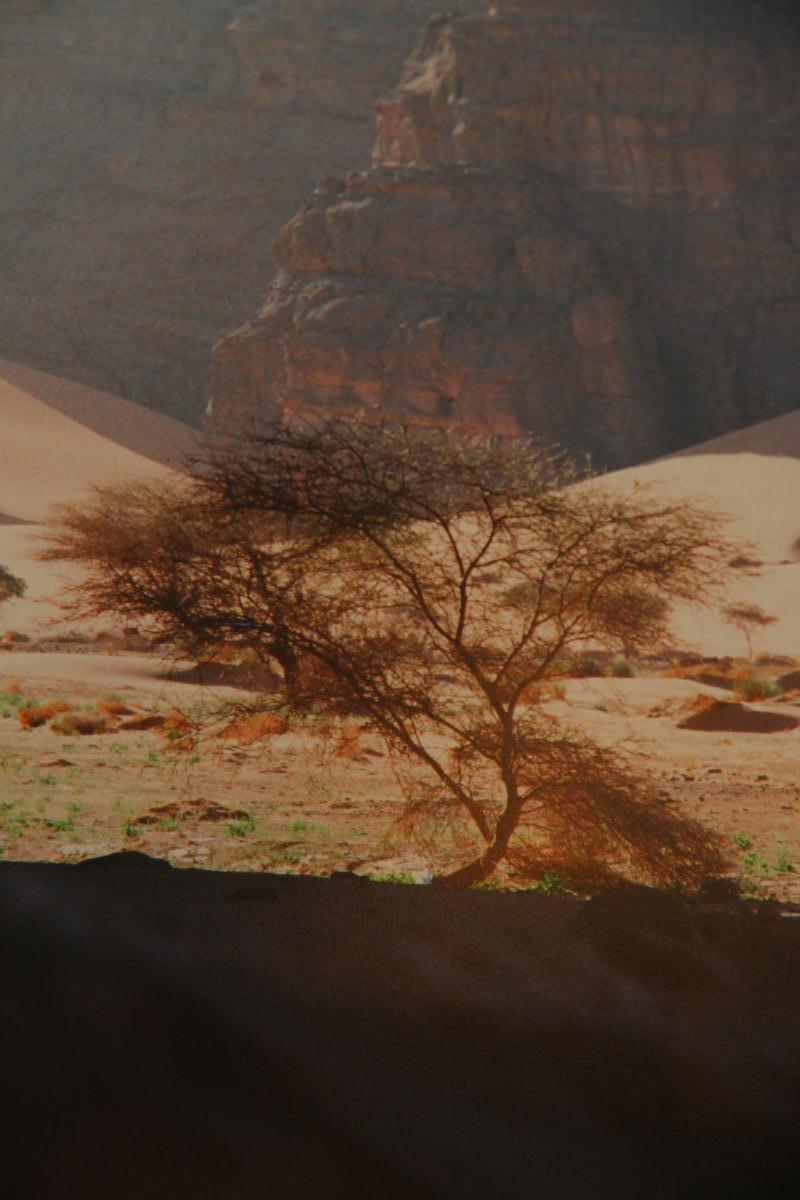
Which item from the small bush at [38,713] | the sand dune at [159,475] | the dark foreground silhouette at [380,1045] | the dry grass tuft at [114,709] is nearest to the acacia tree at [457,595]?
the sand dune at [159,475]

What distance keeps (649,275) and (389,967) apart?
5509 cm

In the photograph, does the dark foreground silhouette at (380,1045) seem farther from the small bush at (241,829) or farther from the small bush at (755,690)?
the small bush at (755,690)

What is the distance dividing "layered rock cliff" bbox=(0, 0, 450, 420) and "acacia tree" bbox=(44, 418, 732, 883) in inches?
2934

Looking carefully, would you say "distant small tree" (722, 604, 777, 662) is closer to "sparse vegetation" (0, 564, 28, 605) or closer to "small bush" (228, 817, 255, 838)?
"sparse vegetation" (0, 564, 28, 605)

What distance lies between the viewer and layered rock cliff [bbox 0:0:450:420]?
88812 mm

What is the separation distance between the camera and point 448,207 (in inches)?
2247

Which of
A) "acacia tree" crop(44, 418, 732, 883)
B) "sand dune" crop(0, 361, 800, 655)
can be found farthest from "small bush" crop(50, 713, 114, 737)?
"acacia tree" crop(44, 418, 732, 883)

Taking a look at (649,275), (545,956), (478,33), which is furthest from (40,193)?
(545,956)

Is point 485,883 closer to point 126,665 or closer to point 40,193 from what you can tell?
point 126,665

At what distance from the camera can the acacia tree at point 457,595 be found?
1012 cm

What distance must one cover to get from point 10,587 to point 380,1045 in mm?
27202

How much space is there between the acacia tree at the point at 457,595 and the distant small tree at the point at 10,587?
21.2m

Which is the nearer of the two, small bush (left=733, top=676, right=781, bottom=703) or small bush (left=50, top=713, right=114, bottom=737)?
small bush (left=50, top=713, right=114, bottom=737)

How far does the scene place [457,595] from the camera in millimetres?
10680
